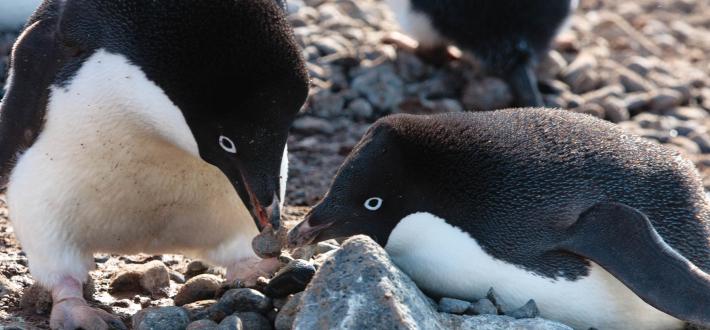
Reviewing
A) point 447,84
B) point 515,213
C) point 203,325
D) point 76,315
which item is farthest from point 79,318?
point 447,84

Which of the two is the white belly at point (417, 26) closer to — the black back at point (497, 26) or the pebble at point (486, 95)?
the black back at point (497, 26)

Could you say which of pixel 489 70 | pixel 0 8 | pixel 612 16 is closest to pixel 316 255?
pixel 489 70

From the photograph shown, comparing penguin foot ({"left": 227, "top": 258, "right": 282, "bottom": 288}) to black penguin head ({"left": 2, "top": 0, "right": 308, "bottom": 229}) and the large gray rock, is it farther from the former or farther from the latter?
the large gray rock

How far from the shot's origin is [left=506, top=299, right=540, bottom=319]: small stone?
2928 mm

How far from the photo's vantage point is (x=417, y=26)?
630cm

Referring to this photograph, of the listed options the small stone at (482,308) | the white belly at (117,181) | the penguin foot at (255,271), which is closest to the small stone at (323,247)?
the penguin foot at (255,271)

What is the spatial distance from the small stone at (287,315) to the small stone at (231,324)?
0.34ft

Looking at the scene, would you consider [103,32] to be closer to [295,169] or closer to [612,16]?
[295,169]

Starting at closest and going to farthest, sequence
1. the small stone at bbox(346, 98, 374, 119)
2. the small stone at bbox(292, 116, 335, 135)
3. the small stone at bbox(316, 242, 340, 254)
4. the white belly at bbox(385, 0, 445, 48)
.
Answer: the small stone at bbox(316, 242, 340, 254)
the small stone at bbox(292, 116, 335, 135)
the small stone at bbox(346, 98, 374, 119)
the white belly at bbox(385, 0, 445, 48)

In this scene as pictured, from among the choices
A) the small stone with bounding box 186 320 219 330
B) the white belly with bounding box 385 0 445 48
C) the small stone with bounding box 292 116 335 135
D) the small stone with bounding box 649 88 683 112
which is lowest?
the small stone with bounding box 649 88 683 112

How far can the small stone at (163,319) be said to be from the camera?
301 centimetres

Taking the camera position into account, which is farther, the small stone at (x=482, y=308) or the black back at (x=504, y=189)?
the black back at (x=504, y=189)

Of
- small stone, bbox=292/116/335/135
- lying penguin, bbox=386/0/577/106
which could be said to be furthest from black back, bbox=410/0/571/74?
small stone, bbox=292/116/335/135

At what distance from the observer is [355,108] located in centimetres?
585
